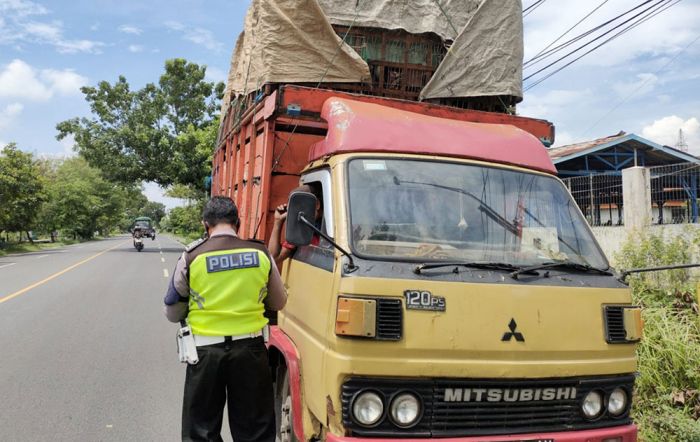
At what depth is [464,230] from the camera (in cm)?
319

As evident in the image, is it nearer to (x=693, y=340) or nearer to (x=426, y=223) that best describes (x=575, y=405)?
(x=426, y=223)

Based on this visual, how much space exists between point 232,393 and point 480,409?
1382 mm

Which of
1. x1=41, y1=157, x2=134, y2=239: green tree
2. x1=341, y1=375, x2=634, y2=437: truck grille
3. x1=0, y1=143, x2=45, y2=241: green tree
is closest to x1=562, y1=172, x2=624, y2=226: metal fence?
x1=341, y1=375, x2=634, y2=437: truck grille

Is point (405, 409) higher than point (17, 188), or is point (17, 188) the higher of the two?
point (17, 188)

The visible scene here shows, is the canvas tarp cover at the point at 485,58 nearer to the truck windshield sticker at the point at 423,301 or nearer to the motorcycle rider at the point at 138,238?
the truck windshield sticker at the point at 423,301

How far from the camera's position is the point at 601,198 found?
9531 mm

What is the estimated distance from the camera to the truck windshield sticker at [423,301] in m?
2.64

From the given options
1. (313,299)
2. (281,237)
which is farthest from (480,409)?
(281,237)

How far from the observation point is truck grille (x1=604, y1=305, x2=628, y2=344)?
2.93 metres

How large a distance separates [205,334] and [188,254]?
1.47 feet

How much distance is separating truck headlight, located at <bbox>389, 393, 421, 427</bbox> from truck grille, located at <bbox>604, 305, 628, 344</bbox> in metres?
1.07

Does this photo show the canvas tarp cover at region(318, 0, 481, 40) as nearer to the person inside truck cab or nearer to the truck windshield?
the person inside truck cab

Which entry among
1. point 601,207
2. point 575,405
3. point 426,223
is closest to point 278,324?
point 426,223

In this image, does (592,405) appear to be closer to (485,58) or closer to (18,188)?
(485,58)
